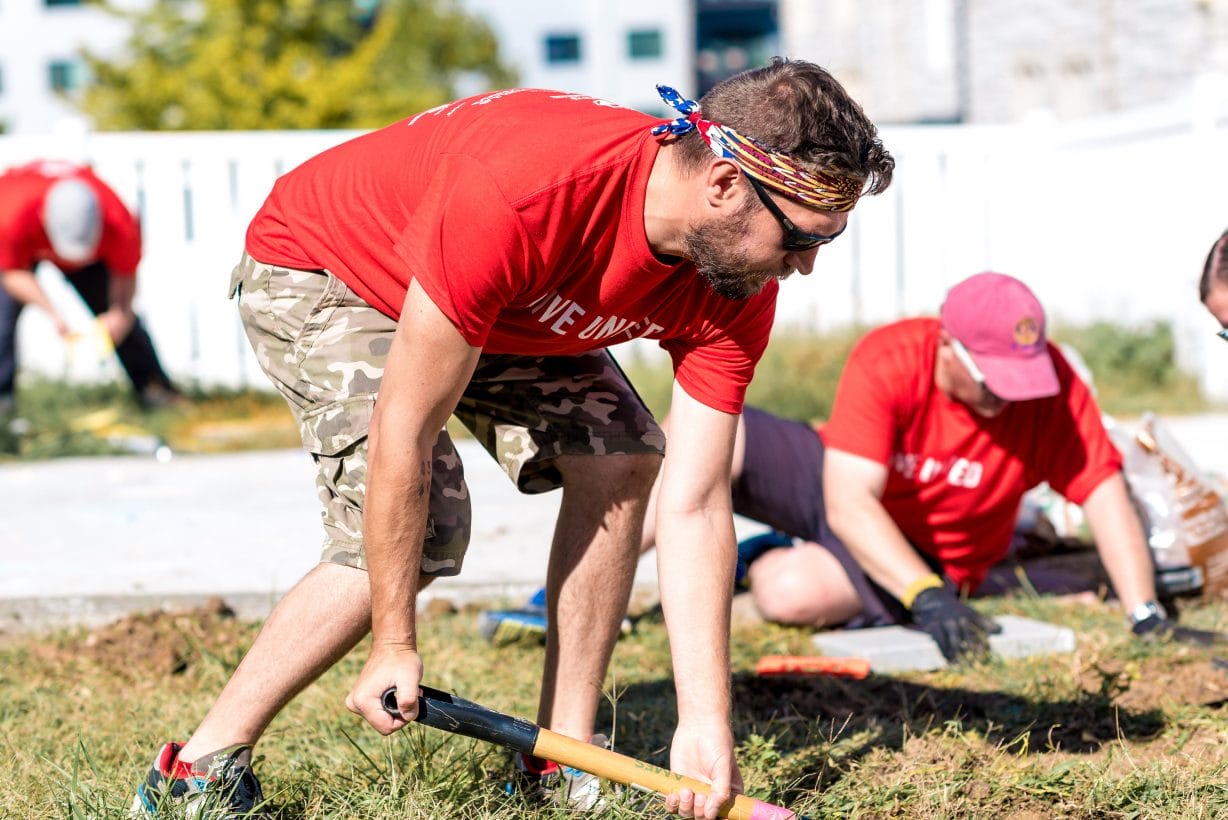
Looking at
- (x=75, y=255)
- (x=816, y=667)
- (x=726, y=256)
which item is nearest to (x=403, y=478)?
(x=726, y=256)

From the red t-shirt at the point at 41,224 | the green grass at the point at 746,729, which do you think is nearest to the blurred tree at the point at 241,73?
the red t-shirt at the point at 41,224

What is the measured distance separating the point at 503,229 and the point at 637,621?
246cm

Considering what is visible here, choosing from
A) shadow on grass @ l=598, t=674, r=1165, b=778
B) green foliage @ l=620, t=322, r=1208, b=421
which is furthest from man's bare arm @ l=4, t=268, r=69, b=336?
shadow on grass @ l=598, t=674, r=1165, b=778

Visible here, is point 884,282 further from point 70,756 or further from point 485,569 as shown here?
point 70,756

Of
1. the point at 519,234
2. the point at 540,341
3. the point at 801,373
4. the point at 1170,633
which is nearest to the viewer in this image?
the point at 519,234

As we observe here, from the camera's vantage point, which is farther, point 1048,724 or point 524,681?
point 524,681

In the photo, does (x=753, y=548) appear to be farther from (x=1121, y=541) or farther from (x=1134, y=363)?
(x=1134, y=363)

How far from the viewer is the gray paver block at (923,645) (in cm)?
412

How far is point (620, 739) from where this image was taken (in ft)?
11.4

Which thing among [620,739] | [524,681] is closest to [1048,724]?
[620,739]

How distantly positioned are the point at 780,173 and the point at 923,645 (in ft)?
7.10

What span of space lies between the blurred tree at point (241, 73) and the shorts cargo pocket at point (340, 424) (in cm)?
1798

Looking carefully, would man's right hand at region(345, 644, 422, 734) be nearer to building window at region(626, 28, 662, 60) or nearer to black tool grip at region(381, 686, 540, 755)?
black tool grip at region(381, 686, 540, 755)

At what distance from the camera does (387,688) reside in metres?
2.43
